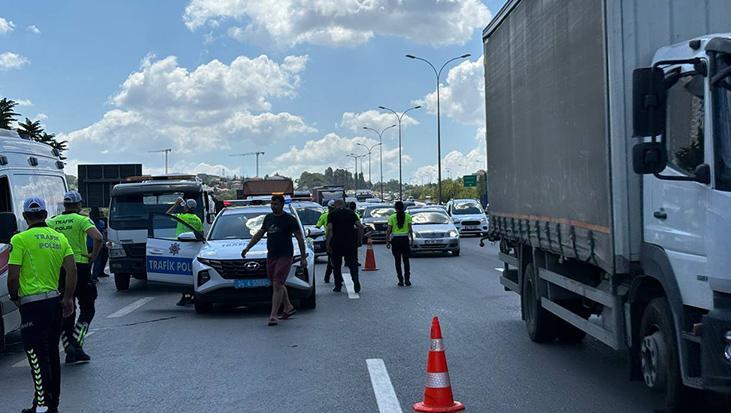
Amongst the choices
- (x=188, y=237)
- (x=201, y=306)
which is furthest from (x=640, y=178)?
(x=188, y=237)

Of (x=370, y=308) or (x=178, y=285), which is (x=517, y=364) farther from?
(x=178, y=285)

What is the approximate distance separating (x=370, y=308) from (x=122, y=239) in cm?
673

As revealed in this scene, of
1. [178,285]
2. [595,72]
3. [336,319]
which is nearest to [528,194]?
[595,72]

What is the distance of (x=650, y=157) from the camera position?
19.3 feet

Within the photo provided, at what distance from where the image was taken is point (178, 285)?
47.2 ft

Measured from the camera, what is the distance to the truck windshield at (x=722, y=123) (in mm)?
5684

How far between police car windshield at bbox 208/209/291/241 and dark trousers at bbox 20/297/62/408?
7344 millimetres

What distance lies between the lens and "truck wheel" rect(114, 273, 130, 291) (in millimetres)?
18828

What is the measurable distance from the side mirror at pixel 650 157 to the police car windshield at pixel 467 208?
33202 millimetres

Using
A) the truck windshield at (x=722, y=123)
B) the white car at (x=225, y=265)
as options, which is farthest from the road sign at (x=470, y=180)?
the truck windshield at (x=722, y=123)

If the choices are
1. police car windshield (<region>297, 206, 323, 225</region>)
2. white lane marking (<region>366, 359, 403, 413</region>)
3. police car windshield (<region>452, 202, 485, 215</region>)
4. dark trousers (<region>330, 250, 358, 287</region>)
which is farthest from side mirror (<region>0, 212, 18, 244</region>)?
police car windshield (<region>452, 202, 485, 215</region>)

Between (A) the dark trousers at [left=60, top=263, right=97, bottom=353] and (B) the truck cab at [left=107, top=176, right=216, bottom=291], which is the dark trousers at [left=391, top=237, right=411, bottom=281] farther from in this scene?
(A) the dark trousers at [left=60, top=263, right=97, bottom=353]

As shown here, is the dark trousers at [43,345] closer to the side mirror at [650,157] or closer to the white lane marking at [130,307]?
the side mirror at [650,157]

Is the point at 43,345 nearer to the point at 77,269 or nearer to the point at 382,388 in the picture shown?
the point at 77,269
